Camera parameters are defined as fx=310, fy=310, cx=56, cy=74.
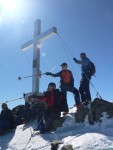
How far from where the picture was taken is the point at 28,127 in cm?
1318

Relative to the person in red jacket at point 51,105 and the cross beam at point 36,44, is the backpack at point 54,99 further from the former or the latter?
the cross beam at point 36,44

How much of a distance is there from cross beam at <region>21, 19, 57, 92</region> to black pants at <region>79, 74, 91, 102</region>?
3824 millimetres

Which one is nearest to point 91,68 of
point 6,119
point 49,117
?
point 49,117

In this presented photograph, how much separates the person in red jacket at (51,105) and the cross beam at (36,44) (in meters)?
3.54

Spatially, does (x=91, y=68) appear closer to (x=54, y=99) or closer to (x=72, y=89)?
(x=72, y=89)

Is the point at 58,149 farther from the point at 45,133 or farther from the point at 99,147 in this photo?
the point at 45,133

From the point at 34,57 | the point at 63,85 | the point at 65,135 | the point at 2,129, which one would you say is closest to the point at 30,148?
the point at 65,135

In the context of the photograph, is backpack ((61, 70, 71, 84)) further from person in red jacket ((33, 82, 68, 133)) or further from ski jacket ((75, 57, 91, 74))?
ski jacket ((75, 57, 91, 74))

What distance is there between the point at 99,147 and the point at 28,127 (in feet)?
18.2

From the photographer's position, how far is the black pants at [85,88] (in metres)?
12.3

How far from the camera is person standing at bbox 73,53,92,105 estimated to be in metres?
12.3

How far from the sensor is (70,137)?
32.1 feet

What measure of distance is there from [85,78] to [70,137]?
3245mm

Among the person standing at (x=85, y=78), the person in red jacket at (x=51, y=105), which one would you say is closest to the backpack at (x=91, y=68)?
the person standing at (x=85, y=78)
